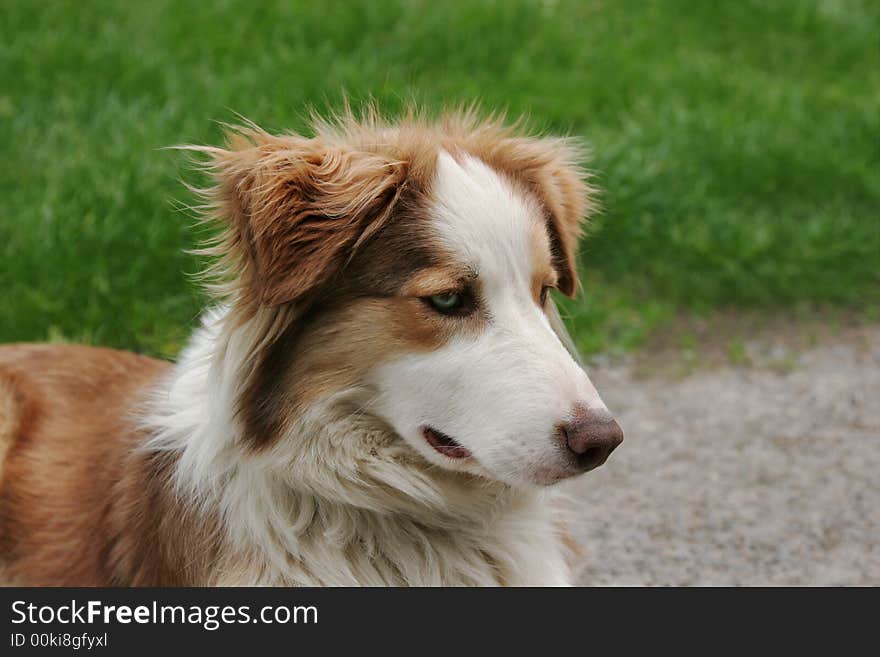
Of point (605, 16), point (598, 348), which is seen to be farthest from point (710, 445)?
point (605, 16)

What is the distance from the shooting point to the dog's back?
13.0 feet

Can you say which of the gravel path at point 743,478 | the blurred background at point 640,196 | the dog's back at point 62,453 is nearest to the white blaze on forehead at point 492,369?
the dog's back at point 62,453

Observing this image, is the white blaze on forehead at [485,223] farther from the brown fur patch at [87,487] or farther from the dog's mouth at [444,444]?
the brown fur patch at [87,487]

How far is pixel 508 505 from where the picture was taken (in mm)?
3785

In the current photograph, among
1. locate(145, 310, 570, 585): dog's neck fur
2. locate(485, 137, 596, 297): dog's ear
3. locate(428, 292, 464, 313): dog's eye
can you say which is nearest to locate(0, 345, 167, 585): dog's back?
locate(145, 310, 570, 585): dog's neck fur

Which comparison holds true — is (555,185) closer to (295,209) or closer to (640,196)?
(295,209)

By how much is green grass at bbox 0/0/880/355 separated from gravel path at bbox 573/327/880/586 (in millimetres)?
668

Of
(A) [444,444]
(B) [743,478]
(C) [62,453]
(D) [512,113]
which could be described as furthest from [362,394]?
(D) [512,113]

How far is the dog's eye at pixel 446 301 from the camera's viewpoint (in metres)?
3.43

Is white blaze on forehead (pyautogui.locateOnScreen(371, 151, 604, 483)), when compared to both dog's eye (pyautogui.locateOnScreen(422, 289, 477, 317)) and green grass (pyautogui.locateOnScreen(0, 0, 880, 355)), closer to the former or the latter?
dog's eye (pyautogui.locateOnScreen(422, 289, 477, 317))

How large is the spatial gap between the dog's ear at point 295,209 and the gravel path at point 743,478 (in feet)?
6.60

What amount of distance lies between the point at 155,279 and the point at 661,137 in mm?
3629

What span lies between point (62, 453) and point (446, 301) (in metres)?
1.58
